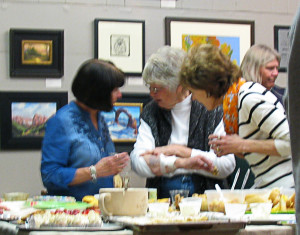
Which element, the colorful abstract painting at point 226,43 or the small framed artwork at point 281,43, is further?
the small framed artwork at point 281,43

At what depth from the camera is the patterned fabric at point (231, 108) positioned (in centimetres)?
251

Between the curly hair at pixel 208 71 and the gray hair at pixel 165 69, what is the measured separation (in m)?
0.33

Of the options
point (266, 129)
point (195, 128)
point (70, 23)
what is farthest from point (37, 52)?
point (266, 129)

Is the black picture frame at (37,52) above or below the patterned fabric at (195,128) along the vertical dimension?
above

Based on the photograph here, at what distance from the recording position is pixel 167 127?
108 inches

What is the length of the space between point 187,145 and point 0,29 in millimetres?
1714

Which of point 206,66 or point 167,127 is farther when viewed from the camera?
point 167,127

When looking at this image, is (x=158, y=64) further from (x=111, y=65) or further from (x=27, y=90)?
(x=27, y=90)

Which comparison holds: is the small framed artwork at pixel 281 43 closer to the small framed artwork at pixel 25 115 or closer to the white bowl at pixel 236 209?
the small framed artwork at pixel 25 115

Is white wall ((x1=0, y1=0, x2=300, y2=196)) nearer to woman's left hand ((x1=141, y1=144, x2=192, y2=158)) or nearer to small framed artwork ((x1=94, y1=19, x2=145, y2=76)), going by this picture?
small framed artwork ((x1=94, y1=19, x2=145, y2=76))

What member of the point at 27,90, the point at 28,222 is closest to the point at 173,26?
the point at 27,90

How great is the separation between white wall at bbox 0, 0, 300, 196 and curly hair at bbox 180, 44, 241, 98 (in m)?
1.55

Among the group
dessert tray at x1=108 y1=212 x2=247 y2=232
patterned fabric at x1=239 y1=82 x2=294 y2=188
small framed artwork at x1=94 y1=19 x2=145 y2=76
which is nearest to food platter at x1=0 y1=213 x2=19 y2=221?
dessert tray at x1=108 y1=212 x2=247 y2=232

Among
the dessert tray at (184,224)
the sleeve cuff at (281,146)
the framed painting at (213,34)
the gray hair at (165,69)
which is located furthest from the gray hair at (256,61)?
the dessert tray at (184,224)
